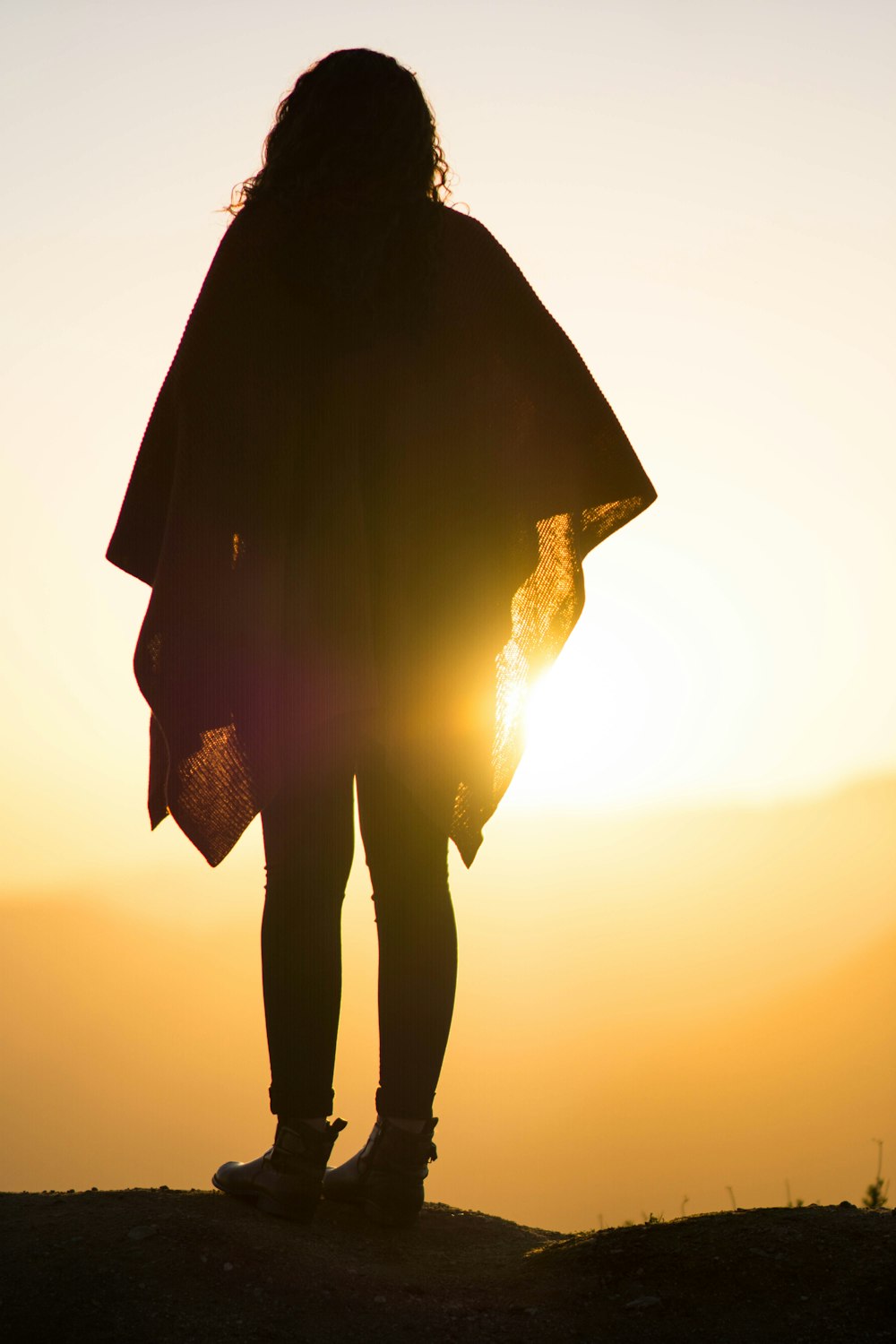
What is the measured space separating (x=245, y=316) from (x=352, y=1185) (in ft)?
5.57

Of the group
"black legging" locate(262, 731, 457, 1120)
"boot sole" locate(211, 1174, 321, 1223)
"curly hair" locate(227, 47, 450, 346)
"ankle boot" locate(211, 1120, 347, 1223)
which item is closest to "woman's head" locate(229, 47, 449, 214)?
"curly hair" locate(227, 47, 450, 346)

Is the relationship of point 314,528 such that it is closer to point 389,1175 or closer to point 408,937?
point 408,937

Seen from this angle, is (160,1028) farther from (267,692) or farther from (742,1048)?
(267,692)

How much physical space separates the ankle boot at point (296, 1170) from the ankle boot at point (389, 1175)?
12 centimetres

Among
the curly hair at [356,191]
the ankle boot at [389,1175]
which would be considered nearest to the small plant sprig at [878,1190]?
the ankle boot at [389,1175]

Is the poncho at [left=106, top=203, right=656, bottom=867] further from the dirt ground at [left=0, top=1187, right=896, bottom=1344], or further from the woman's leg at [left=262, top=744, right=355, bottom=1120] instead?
the dirt ground at [left=0, top=1187, right=896, bottom=1344]

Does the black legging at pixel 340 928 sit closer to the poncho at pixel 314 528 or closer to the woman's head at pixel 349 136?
the poncho at pixel 314 528

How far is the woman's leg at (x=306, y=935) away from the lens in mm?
2244

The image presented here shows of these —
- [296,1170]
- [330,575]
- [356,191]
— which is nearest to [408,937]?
[296,1170]

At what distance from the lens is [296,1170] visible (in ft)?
7.46

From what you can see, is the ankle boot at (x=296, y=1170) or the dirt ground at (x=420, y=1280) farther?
the ankle boot at (x=296, y=1170)

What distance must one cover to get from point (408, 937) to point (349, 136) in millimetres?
1494

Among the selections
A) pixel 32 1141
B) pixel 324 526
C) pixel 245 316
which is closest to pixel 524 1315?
pixel 324 526

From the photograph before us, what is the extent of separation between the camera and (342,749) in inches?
90.5
